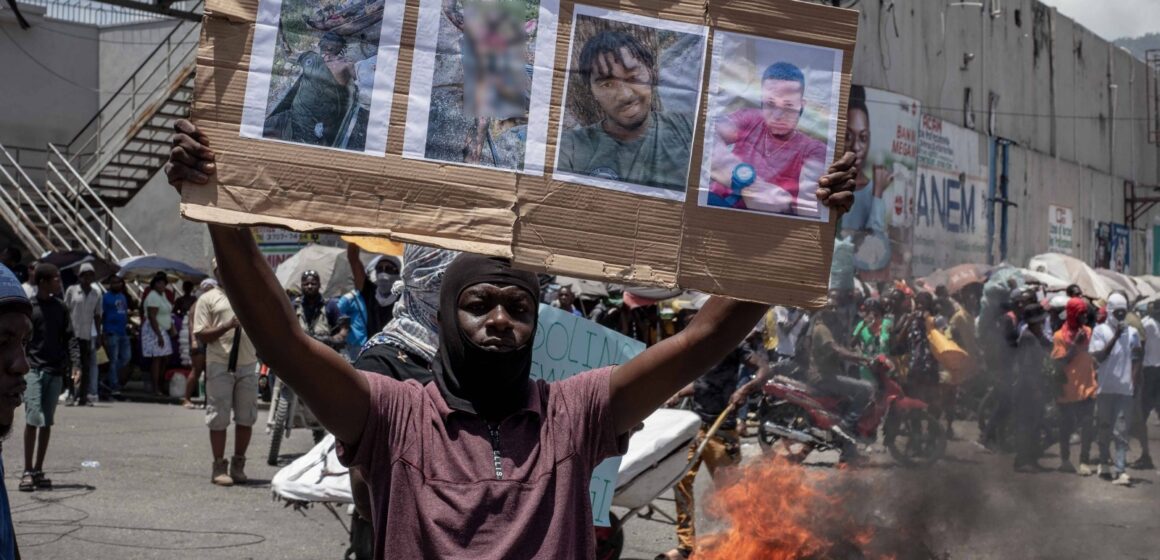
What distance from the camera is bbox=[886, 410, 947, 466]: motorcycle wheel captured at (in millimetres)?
12758

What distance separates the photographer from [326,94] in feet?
8.61

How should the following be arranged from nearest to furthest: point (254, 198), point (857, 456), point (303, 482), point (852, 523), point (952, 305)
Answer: point (254, 198), point (303, 482), point (852, 523), point (857, 456), point (952, 305)

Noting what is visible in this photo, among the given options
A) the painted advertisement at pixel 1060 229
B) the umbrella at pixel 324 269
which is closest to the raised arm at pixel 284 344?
the umbrella at pixel 324 269

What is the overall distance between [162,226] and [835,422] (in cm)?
1789

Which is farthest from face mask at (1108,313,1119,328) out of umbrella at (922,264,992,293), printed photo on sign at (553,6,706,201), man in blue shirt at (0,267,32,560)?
man in blue shirt at (0,267,32,560)

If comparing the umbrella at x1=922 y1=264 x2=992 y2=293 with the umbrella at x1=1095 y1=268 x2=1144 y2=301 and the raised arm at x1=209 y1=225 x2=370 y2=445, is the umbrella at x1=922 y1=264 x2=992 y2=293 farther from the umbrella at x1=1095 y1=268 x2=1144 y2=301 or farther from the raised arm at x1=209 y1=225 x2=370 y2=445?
the raised arm at x1=209 y1=225 x2=370 y2=445

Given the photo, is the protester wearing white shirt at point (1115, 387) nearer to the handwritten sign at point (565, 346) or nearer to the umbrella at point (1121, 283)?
the handwritten sign at point (565, 346)

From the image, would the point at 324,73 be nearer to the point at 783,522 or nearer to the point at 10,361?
the point at 10,361

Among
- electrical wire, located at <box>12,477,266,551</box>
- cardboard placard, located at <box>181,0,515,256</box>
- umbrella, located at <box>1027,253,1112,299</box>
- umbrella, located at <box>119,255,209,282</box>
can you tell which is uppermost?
umbrella, located at <box>1027,253,1112,299</box>

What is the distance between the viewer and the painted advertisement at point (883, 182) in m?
27.1

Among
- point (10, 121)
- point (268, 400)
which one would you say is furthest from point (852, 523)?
point (10, 121)

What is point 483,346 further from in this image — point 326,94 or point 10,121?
point 10,121

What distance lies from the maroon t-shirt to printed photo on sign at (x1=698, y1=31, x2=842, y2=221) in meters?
0.57

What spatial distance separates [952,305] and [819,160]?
15732 mm
